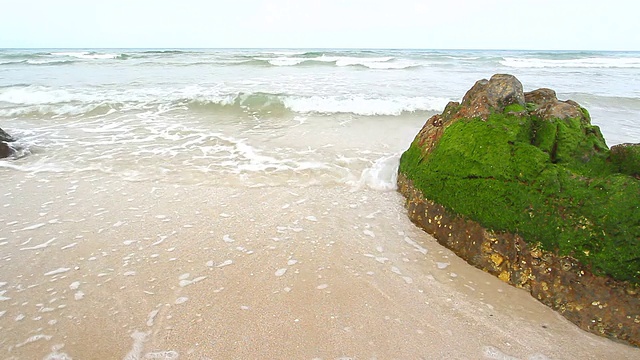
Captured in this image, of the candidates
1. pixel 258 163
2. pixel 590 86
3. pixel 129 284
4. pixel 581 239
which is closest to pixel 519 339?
pixel 581 239

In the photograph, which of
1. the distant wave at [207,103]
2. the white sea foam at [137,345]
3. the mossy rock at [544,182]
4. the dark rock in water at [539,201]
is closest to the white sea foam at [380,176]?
the dark rock in water at [539,201]

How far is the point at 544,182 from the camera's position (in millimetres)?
A: 2680

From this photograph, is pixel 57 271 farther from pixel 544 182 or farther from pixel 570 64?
pixel 570 64

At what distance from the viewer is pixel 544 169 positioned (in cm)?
276

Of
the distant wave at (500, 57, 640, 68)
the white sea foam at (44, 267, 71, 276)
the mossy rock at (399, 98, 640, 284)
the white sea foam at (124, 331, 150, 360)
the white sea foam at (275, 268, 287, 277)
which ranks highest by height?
the distant wave at (500, 57, 640, 68)

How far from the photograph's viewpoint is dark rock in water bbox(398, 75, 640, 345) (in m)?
2.24

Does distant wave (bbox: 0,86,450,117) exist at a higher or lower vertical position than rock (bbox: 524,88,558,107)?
lower

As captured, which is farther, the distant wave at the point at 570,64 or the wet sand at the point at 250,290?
the distant wave at the point at 570,64

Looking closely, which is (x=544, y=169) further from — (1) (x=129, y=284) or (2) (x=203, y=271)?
(1) (x=129, y=284)

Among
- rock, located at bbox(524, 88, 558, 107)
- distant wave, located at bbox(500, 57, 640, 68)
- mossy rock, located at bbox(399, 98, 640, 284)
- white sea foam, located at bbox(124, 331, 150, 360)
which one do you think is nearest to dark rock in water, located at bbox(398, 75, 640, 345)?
mossy rock, located at bbox(399, 98, 640, 284)

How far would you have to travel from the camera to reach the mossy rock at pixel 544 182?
7.48 feet

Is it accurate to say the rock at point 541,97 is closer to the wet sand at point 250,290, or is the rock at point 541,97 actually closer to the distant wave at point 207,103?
the wet sand at point 250,290

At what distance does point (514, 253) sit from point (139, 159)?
17.3 ft

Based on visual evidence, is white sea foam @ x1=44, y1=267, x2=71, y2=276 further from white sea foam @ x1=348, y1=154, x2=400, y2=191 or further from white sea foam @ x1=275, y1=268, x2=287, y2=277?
white sea foam @ x1=348, y1=154, x2=400, y2=191
